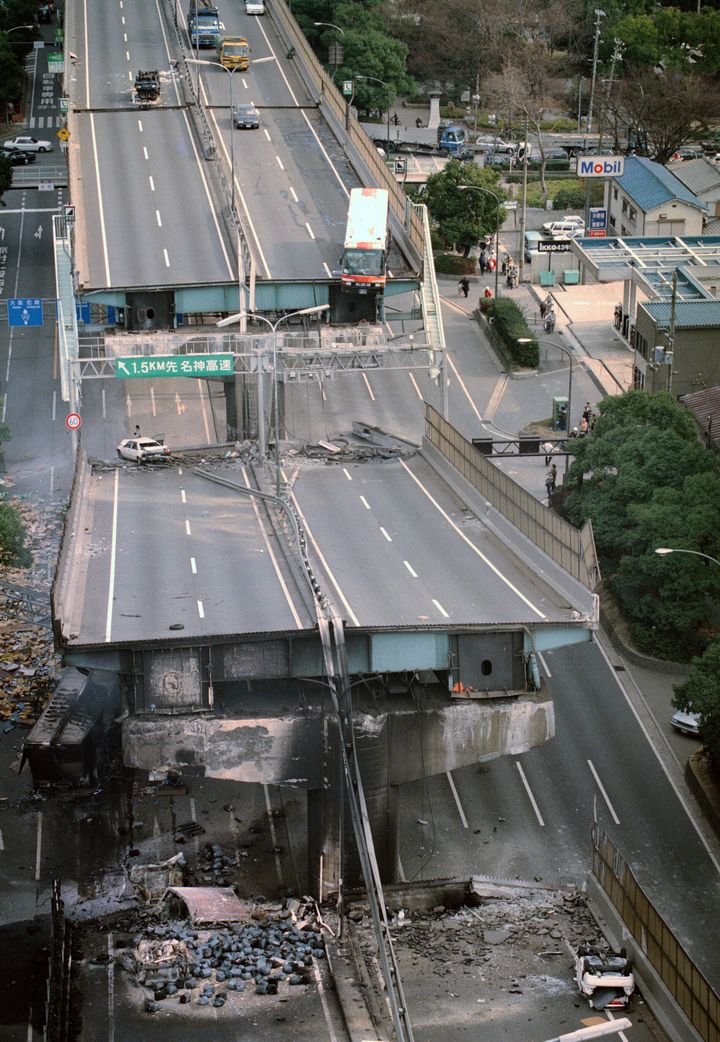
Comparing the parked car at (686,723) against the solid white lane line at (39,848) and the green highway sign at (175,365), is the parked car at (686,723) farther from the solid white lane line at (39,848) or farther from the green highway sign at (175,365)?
the green highway sign at (175,365)

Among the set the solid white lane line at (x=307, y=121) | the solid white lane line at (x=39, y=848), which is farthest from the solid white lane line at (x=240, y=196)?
the solid white lane line at (x=39, y=848)

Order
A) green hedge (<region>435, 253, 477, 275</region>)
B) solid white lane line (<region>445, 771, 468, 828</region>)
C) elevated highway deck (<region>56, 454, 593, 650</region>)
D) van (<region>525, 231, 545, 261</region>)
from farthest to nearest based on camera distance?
1. van (<region>525, 231, 545, 261</region>)
2. green hedge (<region>435, 253, 477, 275</region>)
3. solid white lane line (<region>445, 771, 468, 828</region>)
4. elevated highway deck (<region>56, 454, 593, 650</region>)

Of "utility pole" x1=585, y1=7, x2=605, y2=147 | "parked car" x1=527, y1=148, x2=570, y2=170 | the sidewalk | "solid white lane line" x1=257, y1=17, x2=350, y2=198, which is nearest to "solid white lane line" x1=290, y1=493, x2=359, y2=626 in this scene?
the sidewalk

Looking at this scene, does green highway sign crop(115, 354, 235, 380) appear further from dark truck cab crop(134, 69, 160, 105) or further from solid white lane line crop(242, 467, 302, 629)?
dark truck cab crop(134, 69, 160, 105)

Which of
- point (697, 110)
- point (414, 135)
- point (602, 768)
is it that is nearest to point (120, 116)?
point (414, 135)

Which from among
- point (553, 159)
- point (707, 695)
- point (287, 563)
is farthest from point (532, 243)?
point (707, 695)

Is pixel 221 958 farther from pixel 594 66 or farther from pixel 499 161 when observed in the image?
pixel 594 66
